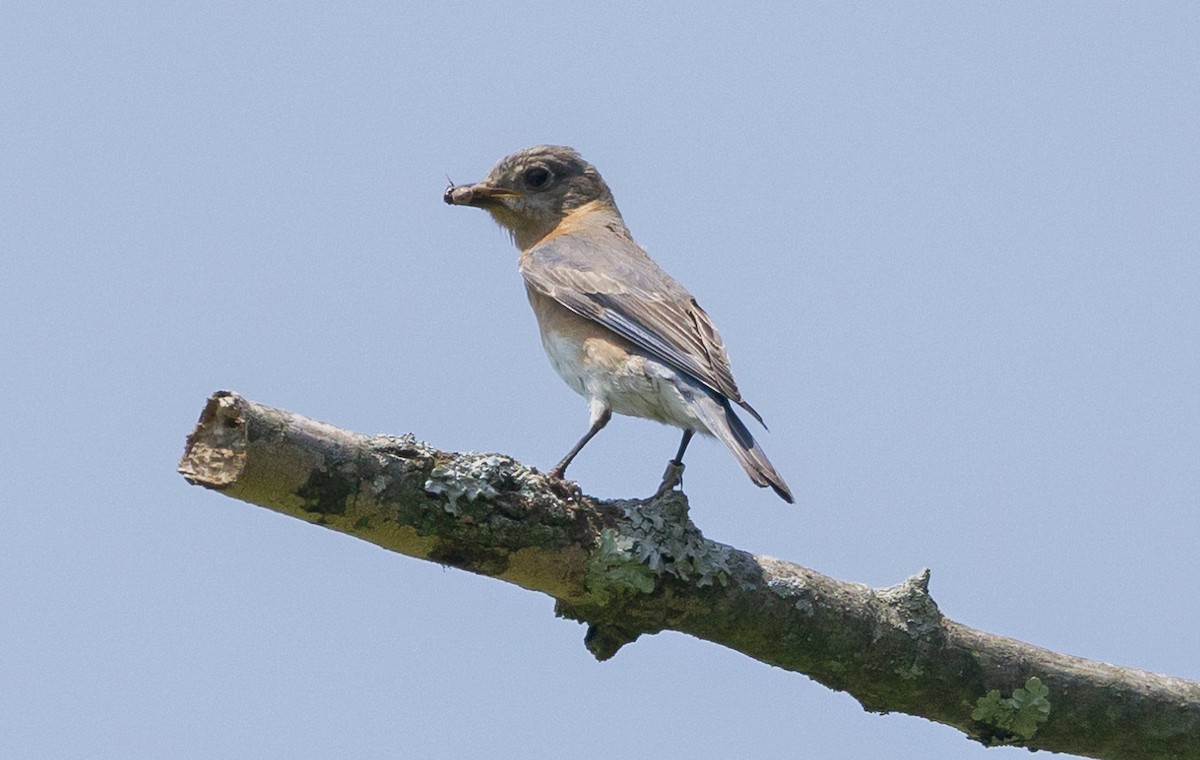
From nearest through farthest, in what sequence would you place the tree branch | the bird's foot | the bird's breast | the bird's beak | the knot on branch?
1. the tree branch
2. the knot on branch
3. the bird's foot
4. the bird's breast
5. the bird's beak

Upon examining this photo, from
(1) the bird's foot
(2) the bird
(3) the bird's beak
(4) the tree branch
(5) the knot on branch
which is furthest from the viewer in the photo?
(3) the bird's beak

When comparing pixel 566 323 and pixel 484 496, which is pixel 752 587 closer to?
pixel 484 496

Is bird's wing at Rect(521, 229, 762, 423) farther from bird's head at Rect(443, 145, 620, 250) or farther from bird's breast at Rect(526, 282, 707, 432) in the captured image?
bird's head at Rect(443, 145, 620, 250)

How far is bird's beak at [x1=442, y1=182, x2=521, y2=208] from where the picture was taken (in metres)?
8.23

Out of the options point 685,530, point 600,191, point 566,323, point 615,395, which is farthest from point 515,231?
point 685,530

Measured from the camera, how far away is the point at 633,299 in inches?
273

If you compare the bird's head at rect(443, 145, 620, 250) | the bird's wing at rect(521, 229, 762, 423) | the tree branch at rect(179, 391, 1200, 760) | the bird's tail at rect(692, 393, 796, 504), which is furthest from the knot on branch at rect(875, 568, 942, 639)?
the bird's head at rect(443, 145, 620, 250)

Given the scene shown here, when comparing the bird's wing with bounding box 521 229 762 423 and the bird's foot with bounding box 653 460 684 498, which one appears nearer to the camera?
the bird's foot with bounding box 653 460 684 498

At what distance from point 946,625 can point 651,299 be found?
2.58m

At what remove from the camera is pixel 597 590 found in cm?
458

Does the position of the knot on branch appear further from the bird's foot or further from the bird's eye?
the bird's eye

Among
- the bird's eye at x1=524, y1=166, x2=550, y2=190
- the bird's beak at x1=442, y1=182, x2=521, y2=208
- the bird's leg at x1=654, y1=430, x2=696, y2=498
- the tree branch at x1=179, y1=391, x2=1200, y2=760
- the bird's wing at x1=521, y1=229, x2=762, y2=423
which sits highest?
the bird's eye at x1=524, y1=166, x2=550, y2=190

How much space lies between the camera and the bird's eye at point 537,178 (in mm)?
8391

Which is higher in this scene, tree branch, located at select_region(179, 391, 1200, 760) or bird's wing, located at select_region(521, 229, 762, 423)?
bird's wing, located at select_region(521, 229, 762, 423)
